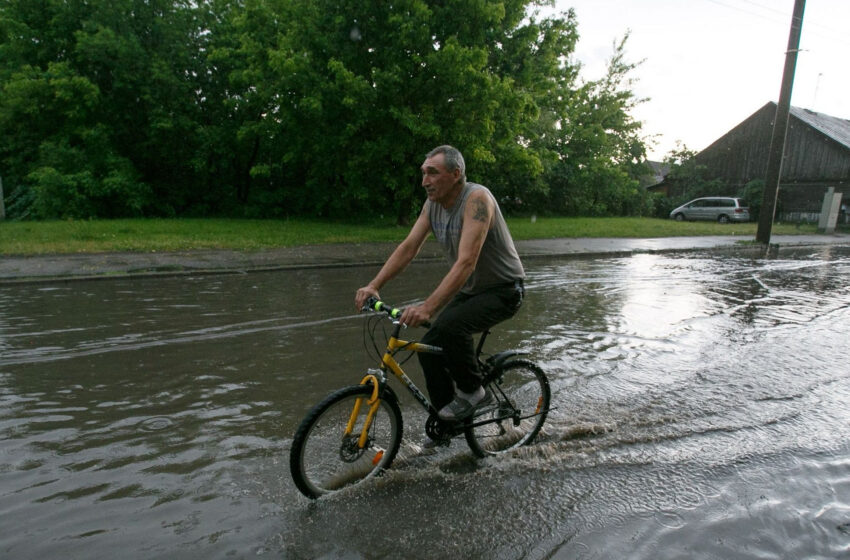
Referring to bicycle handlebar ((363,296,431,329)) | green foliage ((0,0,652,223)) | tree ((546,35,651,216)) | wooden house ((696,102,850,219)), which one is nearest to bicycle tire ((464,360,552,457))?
bicycle handlebar ((363,296,431,329))

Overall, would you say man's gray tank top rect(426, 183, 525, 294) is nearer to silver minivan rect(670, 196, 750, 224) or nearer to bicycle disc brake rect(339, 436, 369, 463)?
bicycle disc brake rect(339, 436, 369, 463)

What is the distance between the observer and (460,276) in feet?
10.9

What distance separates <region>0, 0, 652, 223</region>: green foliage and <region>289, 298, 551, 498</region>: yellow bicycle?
1446 cm

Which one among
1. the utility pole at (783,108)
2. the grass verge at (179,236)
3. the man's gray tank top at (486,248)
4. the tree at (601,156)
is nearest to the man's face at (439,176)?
the man's gray tank top at (486,248)

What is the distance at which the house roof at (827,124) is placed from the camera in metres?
37.4

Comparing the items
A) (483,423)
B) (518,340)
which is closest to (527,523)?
(483,423)

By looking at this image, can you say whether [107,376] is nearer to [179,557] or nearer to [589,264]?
[179,557]

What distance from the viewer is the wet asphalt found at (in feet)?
34.1

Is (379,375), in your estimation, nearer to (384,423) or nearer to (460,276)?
(384,423)

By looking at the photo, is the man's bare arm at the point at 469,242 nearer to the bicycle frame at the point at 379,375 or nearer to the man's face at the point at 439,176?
A: the man's face at the point at 439,176

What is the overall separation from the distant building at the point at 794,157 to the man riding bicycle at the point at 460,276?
135ft

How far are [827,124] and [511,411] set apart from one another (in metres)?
47.7

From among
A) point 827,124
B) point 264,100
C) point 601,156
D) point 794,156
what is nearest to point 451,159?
point 264,100

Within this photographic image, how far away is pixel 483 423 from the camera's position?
382 cm
